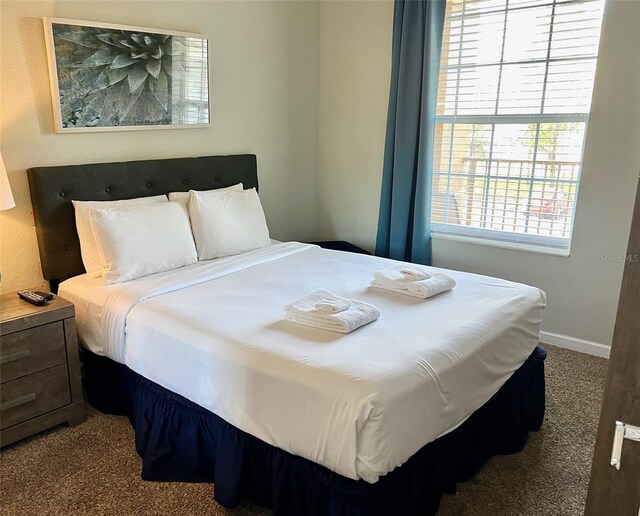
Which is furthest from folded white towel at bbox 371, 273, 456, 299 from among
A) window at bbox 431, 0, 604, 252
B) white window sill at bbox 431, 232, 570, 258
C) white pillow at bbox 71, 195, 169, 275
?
white pillow at bbox 71, 195, 169, 275

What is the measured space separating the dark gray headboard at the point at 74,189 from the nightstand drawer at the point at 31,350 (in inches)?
20.2

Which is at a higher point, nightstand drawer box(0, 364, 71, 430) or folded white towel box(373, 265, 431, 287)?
folded white towel box(373, 265, 431, 287)

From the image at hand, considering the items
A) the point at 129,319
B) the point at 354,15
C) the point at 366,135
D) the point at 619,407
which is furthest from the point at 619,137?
the point at 129,319

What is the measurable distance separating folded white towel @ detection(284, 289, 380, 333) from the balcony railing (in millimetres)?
1769

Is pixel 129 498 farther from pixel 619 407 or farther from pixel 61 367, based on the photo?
pixel 619 407

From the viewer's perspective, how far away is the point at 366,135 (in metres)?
4.05

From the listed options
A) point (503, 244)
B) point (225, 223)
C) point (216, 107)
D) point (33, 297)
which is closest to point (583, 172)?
point (503, 244)

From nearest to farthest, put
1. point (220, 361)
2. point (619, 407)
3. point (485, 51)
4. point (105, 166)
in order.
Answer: point (619, 407) < point (220, 361) < point (105, 166) < point (485, 51)

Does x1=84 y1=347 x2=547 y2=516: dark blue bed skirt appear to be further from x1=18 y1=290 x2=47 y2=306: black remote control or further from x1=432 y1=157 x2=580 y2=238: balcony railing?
x1=432 y1=157 x2=580 y2=238: balcony railing

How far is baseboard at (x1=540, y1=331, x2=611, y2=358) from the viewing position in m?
3.35

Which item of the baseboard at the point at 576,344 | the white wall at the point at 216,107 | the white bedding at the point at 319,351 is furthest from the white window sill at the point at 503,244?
the white wall at the point at 216,107

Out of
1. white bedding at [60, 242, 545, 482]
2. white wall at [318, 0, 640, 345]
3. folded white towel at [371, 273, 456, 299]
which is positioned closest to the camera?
white bedding at [60, 242, 545, 482]

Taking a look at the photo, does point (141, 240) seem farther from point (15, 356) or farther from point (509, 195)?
point (509, 195)

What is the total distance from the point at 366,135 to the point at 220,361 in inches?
101
